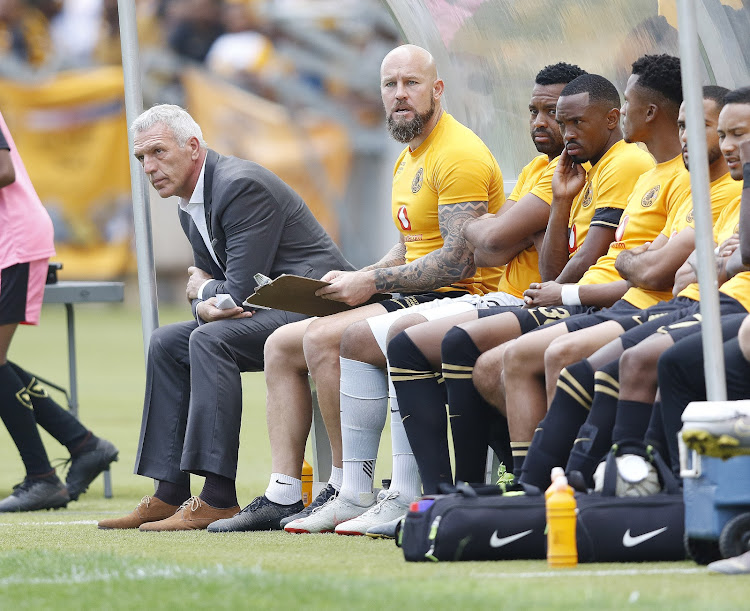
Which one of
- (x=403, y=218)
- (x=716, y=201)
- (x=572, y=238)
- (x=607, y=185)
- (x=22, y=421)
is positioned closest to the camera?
(x=716, y=201)

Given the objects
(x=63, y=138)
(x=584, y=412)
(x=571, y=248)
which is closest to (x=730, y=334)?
(x=584, y=412)

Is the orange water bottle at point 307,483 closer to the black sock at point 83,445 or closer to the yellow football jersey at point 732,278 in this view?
the black sock at point 83,445

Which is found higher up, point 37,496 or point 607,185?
point 607,185

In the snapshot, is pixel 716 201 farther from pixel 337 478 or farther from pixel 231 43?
pixel 231 43

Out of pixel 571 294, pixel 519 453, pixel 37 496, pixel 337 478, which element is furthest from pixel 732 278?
pixel 37 496

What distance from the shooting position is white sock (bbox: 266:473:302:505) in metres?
5.27

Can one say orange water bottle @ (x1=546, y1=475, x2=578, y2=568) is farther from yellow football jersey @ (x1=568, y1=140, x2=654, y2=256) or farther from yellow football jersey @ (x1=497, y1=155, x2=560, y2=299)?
yellow football jersey @ (x1=497, y1=155, x2=560, y2=299)

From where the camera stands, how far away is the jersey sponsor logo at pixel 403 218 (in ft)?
18.0

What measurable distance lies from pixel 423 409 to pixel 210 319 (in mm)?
1184

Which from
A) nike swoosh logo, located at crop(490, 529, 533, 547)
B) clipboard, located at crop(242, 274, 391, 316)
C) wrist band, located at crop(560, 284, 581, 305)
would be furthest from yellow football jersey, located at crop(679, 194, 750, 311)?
clipboard, located at crop(242, 274, 391, 316)

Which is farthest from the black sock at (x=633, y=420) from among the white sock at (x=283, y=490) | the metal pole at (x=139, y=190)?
the metal pole at (x=139, y=190)

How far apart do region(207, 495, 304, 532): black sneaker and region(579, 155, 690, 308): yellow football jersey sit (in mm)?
1376

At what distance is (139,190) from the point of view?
6.30 metres

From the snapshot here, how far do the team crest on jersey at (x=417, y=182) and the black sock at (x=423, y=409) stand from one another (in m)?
0.82
